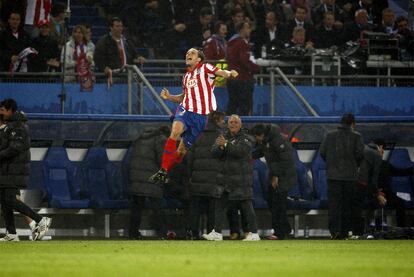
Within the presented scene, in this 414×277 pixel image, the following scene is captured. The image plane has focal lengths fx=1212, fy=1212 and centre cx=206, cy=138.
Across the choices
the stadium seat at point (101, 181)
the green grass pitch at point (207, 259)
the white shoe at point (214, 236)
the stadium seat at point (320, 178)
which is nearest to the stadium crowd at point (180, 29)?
the stadium seat at point (101, 181)

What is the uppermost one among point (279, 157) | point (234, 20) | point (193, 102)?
point (234, 20)

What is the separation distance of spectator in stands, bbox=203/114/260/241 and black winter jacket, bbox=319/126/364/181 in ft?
4.67

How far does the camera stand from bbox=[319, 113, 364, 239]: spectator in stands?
809 inches

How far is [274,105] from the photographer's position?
23078mm

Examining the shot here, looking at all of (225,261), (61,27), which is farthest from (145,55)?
(225,261)

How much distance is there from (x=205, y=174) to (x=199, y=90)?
190cm

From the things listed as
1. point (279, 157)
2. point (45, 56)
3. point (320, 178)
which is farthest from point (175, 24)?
point (279, 157)

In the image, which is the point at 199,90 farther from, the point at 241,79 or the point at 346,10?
the point at 346,10

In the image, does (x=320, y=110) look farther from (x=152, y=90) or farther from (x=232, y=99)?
(x=152, y=90)

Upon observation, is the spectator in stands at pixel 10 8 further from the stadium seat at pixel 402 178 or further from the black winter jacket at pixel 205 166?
the stadium seat at pixel 402 178

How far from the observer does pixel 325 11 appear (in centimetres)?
2825

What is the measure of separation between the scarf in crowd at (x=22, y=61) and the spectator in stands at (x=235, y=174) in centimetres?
Answer: 505

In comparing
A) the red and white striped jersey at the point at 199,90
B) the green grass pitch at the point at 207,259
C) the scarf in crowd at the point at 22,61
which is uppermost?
the scarf in crowd at the point at 22,61

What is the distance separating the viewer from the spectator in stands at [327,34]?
2648cm
